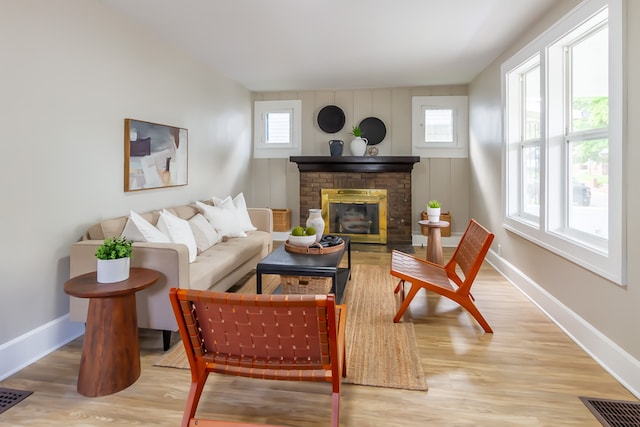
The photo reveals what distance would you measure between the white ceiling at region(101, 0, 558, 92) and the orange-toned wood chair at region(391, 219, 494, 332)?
5.99ft

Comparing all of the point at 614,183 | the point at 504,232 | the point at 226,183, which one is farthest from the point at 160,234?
the point at 504,232

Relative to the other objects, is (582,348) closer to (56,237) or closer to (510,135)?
(510,135)

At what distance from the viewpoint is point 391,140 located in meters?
6.17

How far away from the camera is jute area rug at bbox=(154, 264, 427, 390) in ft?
7.20

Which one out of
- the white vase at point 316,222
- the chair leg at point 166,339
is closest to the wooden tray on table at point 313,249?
the white vase at point 316,222

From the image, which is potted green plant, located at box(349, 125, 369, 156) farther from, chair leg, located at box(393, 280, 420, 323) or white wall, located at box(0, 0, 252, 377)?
chair leg, located at box(393, 280, 420, 323)

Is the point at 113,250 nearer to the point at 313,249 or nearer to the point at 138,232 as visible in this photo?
the point at 138,232

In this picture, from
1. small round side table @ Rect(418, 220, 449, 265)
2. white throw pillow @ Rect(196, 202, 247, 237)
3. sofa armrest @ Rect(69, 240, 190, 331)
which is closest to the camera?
sofa armrest @ Rect(69, 240, 190, 331)

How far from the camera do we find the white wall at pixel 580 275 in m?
2.09

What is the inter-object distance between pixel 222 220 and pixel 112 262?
195 centimetres

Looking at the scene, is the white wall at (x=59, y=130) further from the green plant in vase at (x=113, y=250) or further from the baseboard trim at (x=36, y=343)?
the green plant in vase at (x=113, y=250)

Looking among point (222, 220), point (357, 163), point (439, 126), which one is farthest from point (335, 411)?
point (439, 126)

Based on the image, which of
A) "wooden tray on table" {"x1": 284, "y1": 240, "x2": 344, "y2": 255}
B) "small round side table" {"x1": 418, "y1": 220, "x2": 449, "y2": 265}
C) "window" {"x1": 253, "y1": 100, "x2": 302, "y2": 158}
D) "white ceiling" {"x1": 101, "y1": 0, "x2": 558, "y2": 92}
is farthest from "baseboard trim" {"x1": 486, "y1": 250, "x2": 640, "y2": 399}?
"window" {"x1": 253, "y1": 100, "x2": 302, "y2": 158}

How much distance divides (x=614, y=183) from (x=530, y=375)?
1.23 metres
